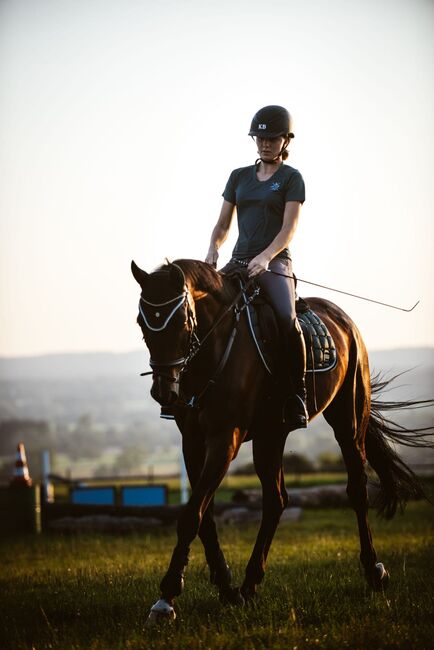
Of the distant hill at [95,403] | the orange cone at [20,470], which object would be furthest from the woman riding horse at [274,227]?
the distant hill at [95,403]

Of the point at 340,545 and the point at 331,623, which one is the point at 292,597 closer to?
the point at 331,623

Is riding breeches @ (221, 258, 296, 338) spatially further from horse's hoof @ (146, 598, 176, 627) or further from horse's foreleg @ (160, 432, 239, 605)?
horse's hoof @ (146, 598, 176, 627)

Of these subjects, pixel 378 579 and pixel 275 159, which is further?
pixel 378 579

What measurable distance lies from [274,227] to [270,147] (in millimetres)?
716

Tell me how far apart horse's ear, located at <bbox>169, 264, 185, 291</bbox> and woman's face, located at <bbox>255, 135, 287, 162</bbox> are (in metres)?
2.02

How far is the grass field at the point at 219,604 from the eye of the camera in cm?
634

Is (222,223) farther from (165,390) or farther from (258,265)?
(165,390)

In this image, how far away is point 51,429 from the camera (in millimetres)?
52688

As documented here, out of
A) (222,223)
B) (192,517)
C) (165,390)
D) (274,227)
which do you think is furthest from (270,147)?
(192,517)

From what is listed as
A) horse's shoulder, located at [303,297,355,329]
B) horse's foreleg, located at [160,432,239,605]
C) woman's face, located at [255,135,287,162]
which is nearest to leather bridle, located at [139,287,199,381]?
horse's foreleg, located at [160,432,239,605]

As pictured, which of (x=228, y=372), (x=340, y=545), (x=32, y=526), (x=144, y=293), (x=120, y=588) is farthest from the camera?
(x=32, y=526)

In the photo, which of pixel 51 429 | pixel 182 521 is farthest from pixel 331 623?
pixel 51 429

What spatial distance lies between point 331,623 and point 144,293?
9.07 ft

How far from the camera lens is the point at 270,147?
8219mm
